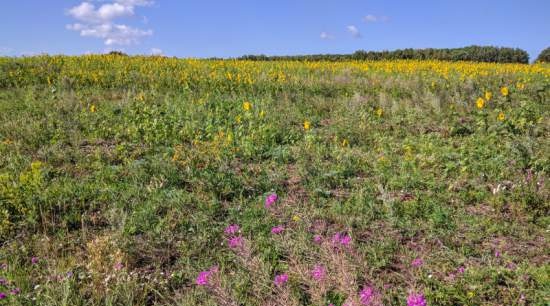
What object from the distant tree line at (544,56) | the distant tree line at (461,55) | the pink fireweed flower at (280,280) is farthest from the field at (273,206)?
the distant tree line at (544,56)

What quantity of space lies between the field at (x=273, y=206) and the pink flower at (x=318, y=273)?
12 millimetres

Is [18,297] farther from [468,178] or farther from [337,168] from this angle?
[468,178]

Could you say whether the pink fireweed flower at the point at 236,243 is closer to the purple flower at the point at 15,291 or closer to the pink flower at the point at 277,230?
the pink flower at the point at 277,230

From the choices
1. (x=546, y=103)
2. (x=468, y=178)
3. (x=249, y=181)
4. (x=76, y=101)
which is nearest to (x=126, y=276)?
(x=249, y=181)

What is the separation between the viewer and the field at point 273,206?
3127 millimetres

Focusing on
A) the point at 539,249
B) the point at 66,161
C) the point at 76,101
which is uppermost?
the point at 76,101

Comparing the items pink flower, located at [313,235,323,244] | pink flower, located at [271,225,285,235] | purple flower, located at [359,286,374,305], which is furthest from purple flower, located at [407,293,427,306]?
pink flower, located at [271,225,285,235]

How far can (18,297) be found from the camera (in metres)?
2.94

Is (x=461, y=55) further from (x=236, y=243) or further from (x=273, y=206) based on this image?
(x=236, y=243)

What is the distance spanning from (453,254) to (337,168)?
206 centimetres

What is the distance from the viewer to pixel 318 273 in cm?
310

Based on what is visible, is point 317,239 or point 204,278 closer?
point 204,278

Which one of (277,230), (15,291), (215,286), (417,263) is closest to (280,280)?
(215,286)

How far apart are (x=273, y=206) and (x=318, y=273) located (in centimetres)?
144
